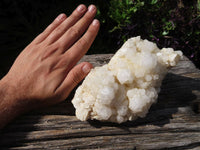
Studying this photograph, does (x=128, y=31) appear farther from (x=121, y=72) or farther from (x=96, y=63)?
(x=121, y=72)

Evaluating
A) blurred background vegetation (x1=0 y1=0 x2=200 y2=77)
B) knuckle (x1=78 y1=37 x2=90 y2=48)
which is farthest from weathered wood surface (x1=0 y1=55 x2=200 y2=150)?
blurred background vegetation (x1=0 y1=0 x2=200 y2=77)

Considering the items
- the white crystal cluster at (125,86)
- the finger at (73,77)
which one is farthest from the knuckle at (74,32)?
the white crystal cluster at (125,86)

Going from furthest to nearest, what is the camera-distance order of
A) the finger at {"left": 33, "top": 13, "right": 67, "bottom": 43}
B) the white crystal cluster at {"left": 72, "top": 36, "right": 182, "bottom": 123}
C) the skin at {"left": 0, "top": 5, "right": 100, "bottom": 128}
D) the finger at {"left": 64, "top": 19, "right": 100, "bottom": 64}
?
the finger at {"left": 33, "top": 13, "right": 67, "bottom": 43} < the finger at {"left": 64, "top": 19, "right": 100, "bottom": 64} < the skin at {"left": 0, "top": 5, "right": 100, "bottom": 128} < the white crystal cluster at {"left": 72, "top": 36, "right": 182, "bottom": 123}

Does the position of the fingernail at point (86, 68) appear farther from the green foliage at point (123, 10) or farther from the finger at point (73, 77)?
the green foliage at point (123, 10)

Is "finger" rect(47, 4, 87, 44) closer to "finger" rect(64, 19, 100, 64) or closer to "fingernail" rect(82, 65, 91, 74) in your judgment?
"finger" rect(64, 19, 100, 64)

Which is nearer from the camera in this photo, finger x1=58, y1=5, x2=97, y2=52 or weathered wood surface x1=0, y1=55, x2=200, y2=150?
weathered wood surface x1=0, y1=55, x2=200, y2=150

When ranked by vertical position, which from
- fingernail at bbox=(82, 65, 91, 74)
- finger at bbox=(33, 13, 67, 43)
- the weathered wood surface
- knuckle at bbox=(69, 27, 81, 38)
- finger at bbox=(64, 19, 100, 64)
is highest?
finger at bbox=(33, 13, 67, 43)

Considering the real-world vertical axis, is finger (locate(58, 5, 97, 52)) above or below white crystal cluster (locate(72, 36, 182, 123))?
above

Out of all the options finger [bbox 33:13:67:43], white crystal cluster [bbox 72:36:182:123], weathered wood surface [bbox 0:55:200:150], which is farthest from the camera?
finger [bbox 33:13:67:43]
